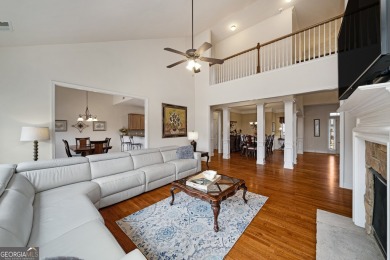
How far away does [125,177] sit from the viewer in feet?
9.09

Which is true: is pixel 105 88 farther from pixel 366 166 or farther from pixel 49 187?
pixel 366 166

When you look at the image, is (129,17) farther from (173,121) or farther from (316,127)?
(316,127)

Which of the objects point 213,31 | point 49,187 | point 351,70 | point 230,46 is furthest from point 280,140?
point 49,187

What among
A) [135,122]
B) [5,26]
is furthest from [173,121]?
[5,26]

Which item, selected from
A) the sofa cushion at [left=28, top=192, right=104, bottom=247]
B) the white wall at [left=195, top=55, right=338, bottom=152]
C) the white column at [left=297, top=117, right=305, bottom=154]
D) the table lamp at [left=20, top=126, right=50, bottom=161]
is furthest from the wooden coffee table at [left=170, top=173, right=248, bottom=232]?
the white column at [left=297, top=117, right=305, bottom=154]

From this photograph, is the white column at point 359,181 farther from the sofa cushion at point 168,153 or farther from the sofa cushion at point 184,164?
the sofa cushion at point 168,153

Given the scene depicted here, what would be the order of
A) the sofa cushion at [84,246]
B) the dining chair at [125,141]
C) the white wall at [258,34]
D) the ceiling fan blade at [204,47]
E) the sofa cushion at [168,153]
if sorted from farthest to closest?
the dining chair at [125,141] → the white wall at [258,34] → the sofa cushion at [168,153] → the ceiling fan blade at [204,47] → the sofa cushion at [84,246]

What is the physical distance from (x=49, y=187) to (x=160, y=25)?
411 centimetres

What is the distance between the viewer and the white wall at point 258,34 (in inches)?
196

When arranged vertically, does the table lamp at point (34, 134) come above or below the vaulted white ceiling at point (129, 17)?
below

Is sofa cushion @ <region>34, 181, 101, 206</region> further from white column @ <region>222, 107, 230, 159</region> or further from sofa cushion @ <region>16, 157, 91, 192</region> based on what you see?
white column @ <region>222, 107, 230, 159</region>

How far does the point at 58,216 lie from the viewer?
153 centimetres

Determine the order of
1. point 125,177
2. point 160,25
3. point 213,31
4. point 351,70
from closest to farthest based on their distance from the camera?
point 351,70
point 125,177
point 160,25
point 213,31

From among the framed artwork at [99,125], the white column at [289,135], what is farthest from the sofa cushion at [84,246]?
the framed artwork at [99,125]
